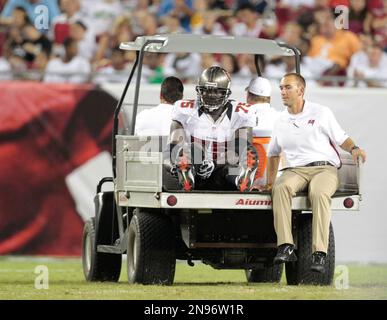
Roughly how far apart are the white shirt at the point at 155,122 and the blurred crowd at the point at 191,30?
18.5ft

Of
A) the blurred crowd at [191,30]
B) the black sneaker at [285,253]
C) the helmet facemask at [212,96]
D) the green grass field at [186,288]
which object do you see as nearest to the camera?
the green grass field at [186,288]

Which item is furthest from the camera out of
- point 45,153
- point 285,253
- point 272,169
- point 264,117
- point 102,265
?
point 45,153

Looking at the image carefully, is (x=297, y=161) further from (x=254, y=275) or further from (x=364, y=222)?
(x=364, y=222)

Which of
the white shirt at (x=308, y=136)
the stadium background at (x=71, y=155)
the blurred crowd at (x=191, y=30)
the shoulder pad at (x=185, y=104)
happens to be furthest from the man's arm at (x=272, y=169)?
the blurred crowd at (x=191, y=30)

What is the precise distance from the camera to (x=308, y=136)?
12.4 metres

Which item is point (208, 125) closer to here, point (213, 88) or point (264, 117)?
point (213, 88)

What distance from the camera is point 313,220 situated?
1191 cm

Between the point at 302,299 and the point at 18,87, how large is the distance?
8202mm

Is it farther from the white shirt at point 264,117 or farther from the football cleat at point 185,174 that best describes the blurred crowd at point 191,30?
the football cleat at point 185,174

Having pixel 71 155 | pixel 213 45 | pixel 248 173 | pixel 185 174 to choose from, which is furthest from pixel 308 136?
pixel 71 155

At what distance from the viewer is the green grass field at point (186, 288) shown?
11258 mm

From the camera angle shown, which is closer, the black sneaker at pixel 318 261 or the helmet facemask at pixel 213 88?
the black sneaker at pixel 318 261

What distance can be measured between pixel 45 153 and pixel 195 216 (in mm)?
6391

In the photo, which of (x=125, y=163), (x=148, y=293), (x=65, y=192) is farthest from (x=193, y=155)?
(x=65, y=192)
